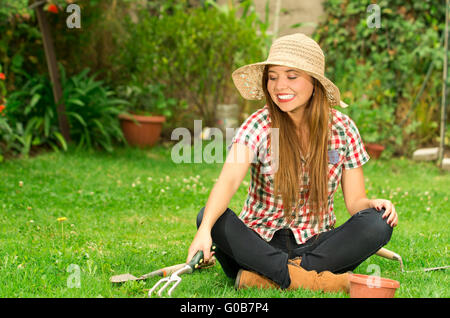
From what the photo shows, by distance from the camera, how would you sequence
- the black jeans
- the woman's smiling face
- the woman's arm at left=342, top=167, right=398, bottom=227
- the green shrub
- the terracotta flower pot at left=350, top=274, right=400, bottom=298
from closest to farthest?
1. the terracotta flower pot at left=350, top=274, right=400, bottom=298
2. the black jeans
3. the woman's smiling face
4. the woman's arm at left=342, top=167, right=398, bottom=227
5. the green shrub

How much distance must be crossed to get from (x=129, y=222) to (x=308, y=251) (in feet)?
5.31

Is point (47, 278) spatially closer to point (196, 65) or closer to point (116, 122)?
point (116, 122)

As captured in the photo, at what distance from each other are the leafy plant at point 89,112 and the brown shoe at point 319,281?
421 centimetres

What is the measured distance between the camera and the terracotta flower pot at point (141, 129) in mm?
6829

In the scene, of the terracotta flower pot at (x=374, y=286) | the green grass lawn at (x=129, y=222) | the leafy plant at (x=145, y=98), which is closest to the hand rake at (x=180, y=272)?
the green grass lawn at (x=129, y=222)

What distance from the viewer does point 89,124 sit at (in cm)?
644

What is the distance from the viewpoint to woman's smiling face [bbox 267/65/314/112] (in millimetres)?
2535

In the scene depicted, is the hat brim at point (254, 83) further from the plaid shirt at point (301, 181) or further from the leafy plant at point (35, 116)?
the leafy plant at point (35, 116)

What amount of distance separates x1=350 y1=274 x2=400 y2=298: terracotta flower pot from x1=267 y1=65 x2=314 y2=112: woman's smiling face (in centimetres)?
81

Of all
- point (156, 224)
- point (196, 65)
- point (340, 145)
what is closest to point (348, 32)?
point (196, 65)

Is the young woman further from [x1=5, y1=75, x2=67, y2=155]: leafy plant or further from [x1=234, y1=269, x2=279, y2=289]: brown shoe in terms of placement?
[x1=5, y1=75, x2=67, y2=155]: leafy plant

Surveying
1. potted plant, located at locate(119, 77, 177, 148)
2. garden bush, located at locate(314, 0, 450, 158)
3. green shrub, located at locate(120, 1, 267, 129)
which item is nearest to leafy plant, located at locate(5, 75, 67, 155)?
potted plant, located at locate(119, 77, 177, 148)

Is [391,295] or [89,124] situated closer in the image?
[391,295]
